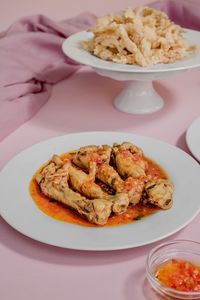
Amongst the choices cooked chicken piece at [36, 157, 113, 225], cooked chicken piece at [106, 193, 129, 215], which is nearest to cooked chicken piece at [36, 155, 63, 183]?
cooked chicken piece at [36, 157, 113, 225]

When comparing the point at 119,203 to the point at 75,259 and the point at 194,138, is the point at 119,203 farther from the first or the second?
the point at 194,138

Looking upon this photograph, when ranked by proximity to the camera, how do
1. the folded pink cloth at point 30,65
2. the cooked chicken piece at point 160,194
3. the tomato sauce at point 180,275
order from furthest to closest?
the folded pink cloth at point 30,65 → the cooked chicken piece at point 160,194 → the tomato sauce at point 180,275

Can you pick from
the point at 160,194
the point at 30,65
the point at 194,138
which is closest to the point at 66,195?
the point at 160,194

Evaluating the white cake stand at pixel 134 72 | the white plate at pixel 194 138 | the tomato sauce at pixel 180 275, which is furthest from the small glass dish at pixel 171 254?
the white cake stand at pixel 134 72

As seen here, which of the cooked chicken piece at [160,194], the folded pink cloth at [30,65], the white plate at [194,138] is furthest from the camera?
the folded pink cloth at [30,65]

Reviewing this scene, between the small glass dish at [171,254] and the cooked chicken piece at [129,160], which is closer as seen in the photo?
the small glass dish at [171,254]

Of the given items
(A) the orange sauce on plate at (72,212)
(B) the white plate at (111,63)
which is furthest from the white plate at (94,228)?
(B) the white plate at (111,63)

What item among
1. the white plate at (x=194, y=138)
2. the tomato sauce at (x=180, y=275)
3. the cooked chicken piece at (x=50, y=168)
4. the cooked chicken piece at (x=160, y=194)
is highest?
the cooked chicken piece at (x=50, y=168)

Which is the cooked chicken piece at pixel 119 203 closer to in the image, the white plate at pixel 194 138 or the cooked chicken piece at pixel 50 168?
the cooked chicken piece at pixel 50 168

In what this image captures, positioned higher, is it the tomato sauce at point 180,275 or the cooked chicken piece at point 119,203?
the cooked chicken piece at point 119,203
